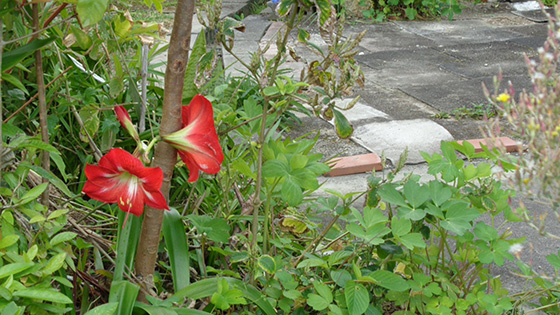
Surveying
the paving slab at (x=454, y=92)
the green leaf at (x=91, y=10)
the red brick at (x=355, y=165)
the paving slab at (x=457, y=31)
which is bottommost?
the paving slab at (x=457, y=31)

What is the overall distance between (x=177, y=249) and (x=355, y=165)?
1996 mm

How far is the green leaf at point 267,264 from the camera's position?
158 centimetres

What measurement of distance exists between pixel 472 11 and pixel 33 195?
25.2 ft

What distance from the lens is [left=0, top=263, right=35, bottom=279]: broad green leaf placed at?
1203 mm

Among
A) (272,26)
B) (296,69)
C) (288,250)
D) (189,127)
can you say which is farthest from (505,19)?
(189,127)

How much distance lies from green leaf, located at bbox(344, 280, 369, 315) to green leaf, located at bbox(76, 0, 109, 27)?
3.07ft

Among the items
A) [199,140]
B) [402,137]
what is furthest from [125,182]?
[402,137]

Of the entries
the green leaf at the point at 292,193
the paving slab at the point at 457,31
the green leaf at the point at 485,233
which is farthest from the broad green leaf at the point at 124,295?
the paving slab at the point at 457,31

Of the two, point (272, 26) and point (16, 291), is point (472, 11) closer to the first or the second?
point (272, 26)

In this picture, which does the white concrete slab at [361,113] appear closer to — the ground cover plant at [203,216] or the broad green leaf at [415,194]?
the ground cover plant at [203,216]

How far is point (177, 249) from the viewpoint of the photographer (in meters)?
1.58

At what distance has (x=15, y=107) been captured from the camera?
2146 millimetres

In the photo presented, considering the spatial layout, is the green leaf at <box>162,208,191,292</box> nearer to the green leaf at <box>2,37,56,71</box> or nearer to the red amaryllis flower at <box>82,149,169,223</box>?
the red amaryllis flower at <box>82,149,169,223</box>

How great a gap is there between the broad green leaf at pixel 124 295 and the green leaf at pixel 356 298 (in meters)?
0.52
